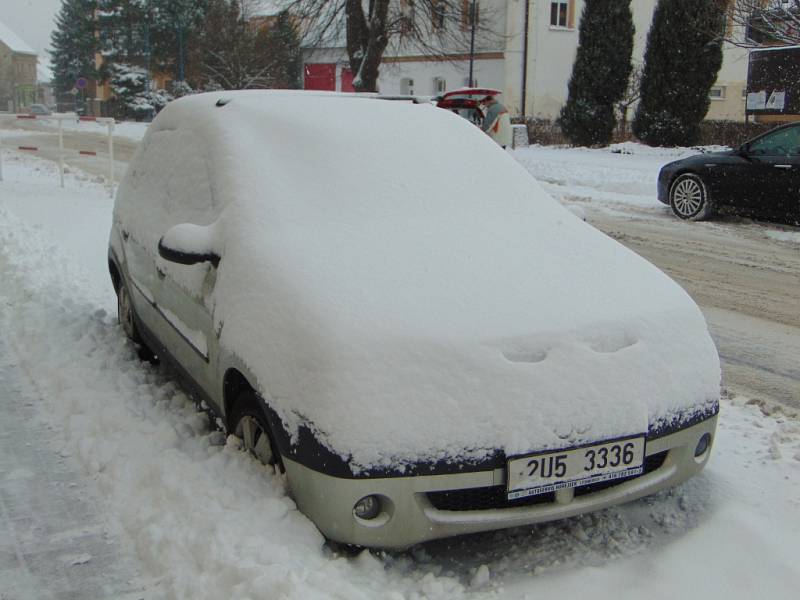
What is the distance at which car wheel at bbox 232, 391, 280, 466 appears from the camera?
11.1ft

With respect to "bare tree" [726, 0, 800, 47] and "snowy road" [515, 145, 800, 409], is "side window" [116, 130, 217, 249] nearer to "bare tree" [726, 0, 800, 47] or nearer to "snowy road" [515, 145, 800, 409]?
"snowy road" [515, 145, 800, 409]

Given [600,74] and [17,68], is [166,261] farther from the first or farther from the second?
[17,68]


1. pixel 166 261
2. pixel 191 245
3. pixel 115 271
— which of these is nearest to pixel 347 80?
pixel 115 271

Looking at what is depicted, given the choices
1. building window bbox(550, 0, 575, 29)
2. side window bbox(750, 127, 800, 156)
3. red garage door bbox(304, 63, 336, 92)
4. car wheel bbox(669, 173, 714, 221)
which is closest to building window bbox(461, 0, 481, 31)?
building window bbox(550, 0, 575, 29)

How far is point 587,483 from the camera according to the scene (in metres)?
3.17

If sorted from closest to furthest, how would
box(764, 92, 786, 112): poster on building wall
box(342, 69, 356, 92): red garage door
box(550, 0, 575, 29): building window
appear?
box(764, 92, 786, 112): poster on building wall, box(550, 0, 575, 29): building window, box(342, 69, 356, 92): red garage door

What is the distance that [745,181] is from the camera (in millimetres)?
11594

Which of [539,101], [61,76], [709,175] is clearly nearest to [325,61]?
[539,101]

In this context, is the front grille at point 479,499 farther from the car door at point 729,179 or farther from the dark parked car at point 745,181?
the car door at point 729,179

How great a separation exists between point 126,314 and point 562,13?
3964 cm

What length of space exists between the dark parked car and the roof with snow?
10547 centimetres

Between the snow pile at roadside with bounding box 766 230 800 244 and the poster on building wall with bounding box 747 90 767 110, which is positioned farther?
the poster on building wall with bounding box 747 90 767 110

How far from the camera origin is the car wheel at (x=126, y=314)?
18.2 feet

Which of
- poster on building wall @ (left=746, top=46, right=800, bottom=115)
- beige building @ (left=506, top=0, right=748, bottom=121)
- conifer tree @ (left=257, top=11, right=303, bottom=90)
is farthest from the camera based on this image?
conifer tree @ (left=257, top=11, right=303, bottom=90)
